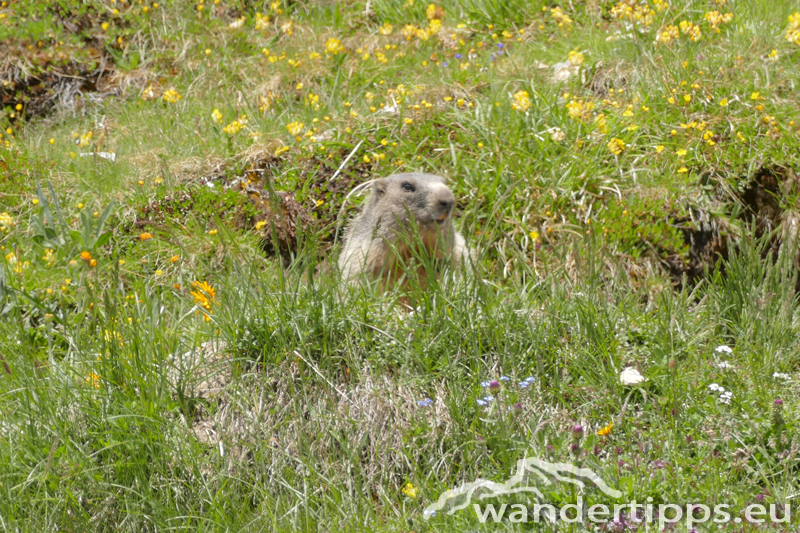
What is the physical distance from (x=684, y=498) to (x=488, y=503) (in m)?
0.78

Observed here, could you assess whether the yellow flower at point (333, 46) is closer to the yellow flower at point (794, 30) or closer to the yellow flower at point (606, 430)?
the yellow flower at point (794, 30)

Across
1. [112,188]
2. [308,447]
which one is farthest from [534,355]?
[112,188]

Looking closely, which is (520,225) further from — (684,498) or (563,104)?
(684,498)

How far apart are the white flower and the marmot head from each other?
200 centimetres

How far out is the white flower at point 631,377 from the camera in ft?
11.9

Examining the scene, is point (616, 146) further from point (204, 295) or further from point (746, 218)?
point (204, 295)

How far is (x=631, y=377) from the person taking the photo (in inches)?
145

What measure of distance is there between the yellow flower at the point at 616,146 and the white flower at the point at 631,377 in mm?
2909

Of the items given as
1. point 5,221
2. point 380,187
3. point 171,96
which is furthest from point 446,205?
point 171,96

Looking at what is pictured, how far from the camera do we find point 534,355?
3.80 metres

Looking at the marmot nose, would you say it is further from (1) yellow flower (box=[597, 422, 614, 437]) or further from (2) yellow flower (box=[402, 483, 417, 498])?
(2) yellow flower (box=[402, 483, 417, 498])

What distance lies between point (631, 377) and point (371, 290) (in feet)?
5.08

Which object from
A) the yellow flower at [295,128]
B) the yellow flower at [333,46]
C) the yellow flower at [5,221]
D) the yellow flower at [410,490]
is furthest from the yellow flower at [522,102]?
the yellow flower at [5,221]

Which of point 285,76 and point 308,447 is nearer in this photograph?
point 308,447
